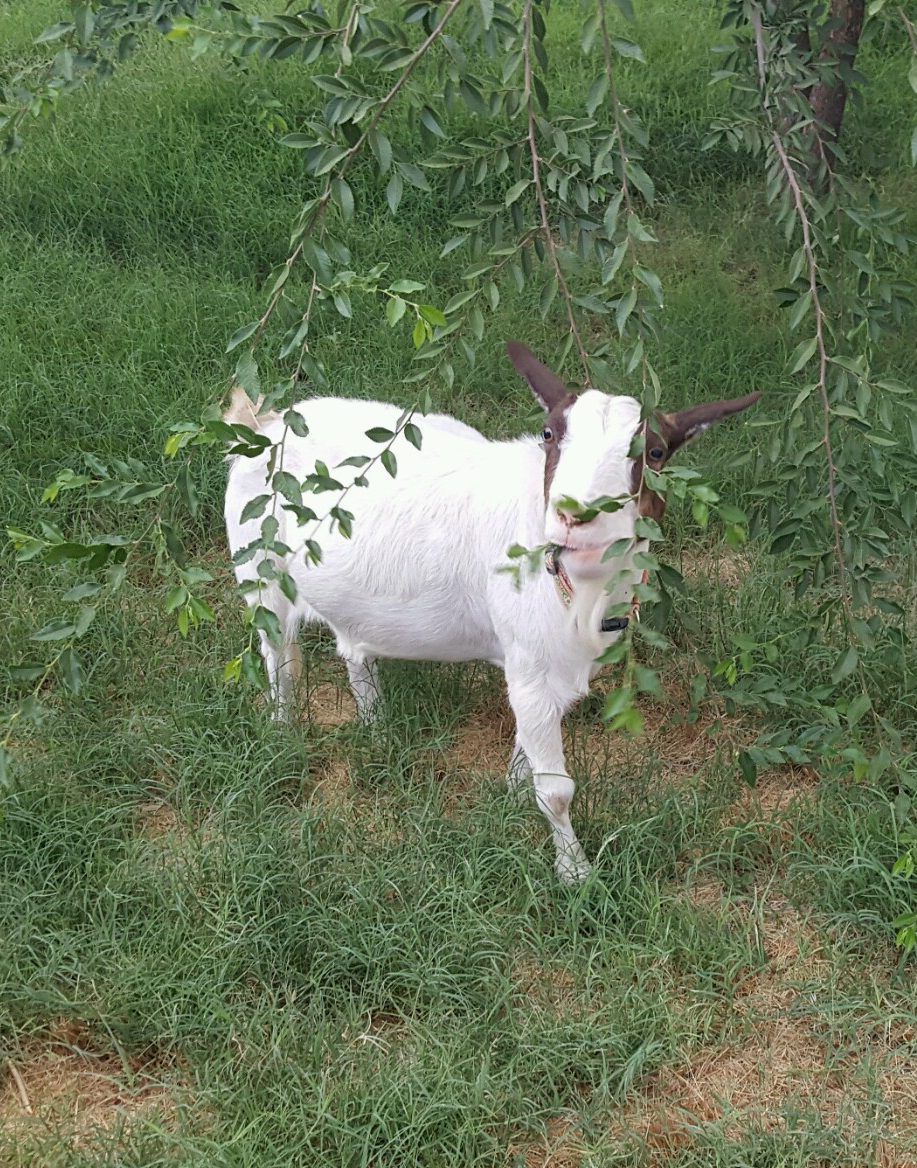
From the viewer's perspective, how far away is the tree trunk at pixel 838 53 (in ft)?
11.3

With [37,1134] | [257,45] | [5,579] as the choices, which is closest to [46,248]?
[5,579]

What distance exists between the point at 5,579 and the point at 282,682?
46.4 inches

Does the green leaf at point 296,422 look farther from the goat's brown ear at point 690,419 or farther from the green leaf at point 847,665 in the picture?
the green leaf at point 847,665

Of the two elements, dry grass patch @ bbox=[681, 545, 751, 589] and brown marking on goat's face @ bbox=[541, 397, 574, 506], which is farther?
dry grass patch @ bbox=[681, 545, 751, 589]

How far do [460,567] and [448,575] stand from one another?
0.04 metres

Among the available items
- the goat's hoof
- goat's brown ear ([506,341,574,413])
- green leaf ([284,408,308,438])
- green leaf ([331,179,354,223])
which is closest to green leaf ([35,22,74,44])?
green leaf ([331,179,354,223])

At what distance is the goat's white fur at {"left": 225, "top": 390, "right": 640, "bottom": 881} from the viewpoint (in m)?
3.19

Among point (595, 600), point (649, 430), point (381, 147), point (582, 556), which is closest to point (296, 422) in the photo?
point (381, 147)

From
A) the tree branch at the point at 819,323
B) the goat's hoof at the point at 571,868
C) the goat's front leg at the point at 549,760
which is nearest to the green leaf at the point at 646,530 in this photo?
the tree branch at the point at 819,323

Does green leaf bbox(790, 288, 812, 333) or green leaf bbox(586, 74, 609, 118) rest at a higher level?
green leaf bbox(586, 74, 609, 118)

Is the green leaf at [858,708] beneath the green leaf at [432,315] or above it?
beneath

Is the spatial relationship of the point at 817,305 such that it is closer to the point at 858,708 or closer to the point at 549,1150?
the point at 858,708

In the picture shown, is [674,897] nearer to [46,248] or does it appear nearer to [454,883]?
[454,883]

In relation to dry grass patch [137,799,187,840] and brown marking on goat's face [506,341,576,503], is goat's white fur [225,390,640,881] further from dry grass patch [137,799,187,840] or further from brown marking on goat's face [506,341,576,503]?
dry grass patch [137,799,187,840]
